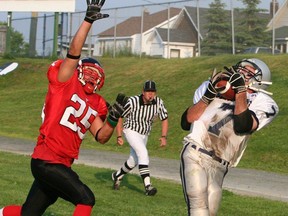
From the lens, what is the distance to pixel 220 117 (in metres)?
6.60

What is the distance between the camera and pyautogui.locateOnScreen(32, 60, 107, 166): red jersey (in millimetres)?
6746

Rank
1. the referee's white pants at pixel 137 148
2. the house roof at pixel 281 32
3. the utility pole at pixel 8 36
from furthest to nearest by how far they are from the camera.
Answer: the utility pole at pixel 8 36
the house roof at pixel 281 32
the referee's white pants at pixel 137 148

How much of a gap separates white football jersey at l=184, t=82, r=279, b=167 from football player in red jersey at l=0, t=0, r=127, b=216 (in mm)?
735

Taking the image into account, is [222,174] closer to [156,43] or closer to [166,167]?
[166,167]

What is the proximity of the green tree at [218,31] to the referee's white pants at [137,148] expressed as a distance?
69.1 ft

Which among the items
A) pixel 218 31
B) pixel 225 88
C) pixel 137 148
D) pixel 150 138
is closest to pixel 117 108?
pixel 225 88

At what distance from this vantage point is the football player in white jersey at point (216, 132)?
21.1 feet

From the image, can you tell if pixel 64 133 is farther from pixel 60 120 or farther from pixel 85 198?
pixel 85 198

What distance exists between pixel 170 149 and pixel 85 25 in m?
13.6

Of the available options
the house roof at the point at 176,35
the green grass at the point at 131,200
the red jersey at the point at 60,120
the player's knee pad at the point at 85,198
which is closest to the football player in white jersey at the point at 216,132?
the player's knee pad at the point at 85,198

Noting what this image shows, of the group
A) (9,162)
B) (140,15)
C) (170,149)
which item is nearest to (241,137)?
(9,162)

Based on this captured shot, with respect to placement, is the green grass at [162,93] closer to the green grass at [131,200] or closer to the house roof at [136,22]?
the house roof at [136,22]

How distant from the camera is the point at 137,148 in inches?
467

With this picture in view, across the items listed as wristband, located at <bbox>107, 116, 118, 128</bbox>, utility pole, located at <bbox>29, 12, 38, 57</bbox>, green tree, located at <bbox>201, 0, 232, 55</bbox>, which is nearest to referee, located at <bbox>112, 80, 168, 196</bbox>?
wristband, located at <bbox>107, 116, 118, 128</bbox>
